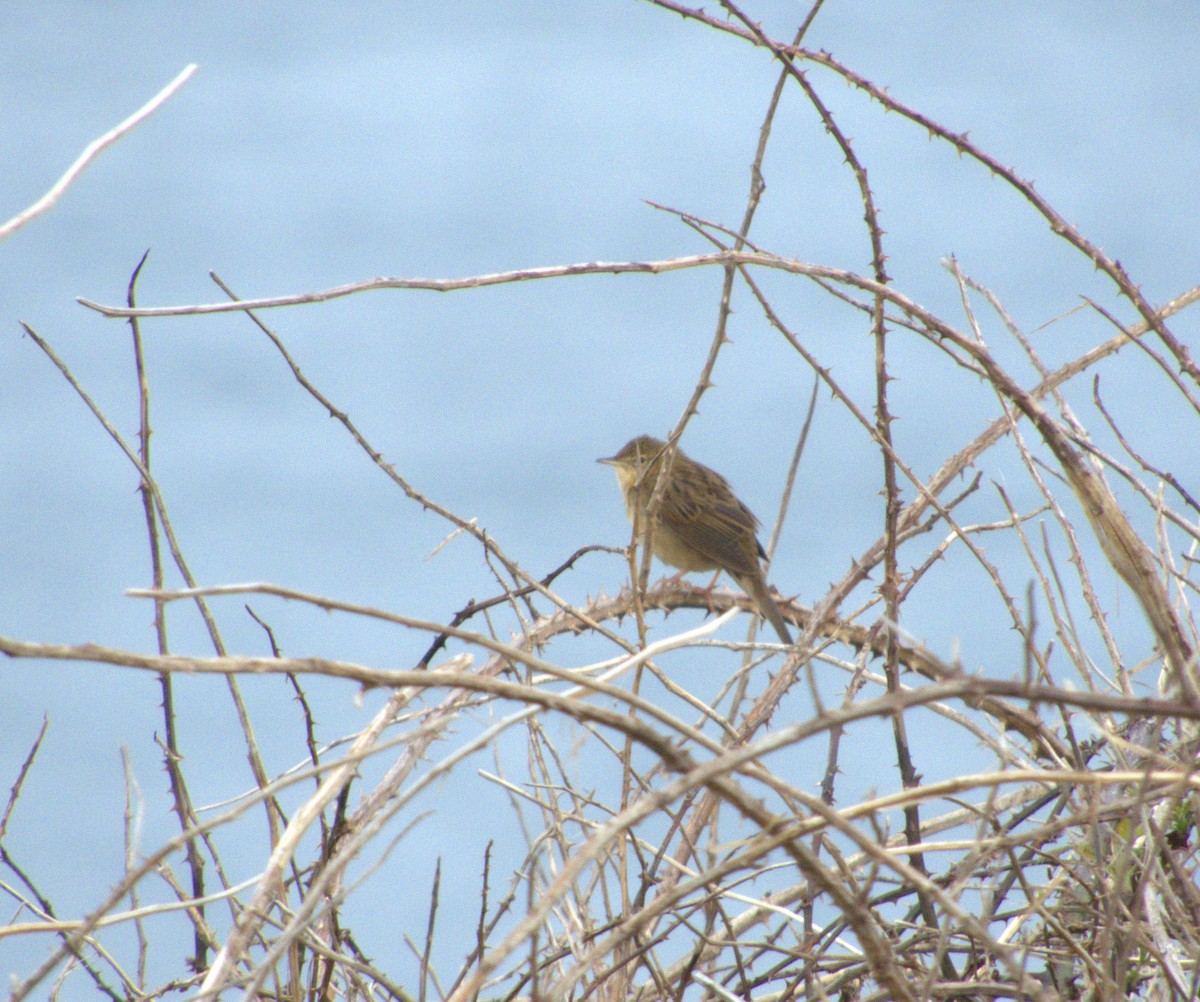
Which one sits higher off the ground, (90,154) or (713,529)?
(713,529)

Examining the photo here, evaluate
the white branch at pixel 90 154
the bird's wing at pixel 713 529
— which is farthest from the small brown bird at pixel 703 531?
the white branch at pixel 90 154

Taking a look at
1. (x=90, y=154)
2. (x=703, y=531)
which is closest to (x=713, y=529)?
(x=703, y=531)

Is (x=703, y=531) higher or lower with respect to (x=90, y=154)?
higher

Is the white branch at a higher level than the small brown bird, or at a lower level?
lower

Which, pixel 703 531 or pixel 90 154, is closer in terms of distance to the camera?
pixel 90 154

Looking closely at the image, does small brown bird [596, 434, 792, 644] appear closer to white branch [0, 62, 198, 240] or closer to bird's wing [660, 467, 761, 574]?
bird's wing [660, 467, 761, 574]

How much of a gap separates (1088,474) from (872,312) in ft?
1.50

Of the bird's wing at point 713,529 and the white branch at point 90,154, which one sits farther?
the bird's wing at point 713,529

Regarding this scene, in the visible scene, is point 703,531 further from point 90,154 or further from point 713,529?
point 90,154

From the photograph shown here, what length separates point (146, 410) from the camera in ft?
7.52

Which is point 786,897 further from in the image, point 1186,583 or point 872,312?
point 872,312

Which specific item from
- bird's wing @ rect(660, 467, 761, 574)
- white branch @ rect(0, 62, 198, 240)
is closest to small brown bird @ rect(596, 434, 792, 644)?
bird's wing @ rect(660, 467, 761, 574)

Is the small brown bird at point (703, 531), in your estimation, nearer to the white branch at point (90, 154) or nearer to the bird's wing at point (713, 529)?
the bird's wing at point (713, 529)

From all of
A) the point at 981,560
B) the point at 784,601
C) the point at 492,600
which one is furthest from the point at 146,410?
the point at 784,601
